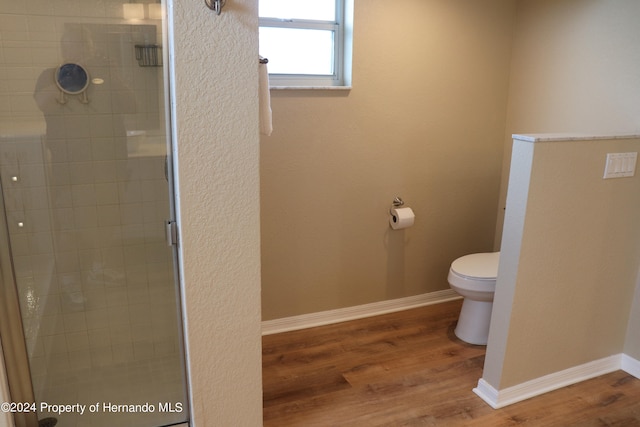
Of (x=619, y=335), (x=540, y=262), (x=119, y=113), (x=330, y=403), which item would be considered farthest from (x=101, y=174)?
(x=619, y=335)

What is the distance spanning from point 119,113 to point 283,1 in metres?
1.36

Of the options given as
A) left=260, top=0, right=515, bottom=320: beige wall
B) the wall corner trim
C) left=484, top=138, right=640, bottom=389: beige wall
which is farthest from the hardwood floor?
left=260, top=0, right=515, bottom=320: beige wall

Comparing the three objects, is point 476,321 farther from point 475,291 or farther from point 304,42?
point 304,42

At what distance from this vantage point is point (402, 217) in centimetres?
301

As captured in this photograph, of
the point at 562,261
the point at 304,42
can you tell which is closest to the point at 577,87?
the point at 562,261

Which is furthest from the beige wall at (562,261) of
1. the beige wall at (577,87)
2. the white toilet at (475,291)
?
the white toilet at (475,291)

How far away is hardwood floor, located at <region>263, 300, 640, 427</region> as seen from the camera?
2250mm

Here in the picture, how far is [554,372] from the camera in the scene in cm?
248

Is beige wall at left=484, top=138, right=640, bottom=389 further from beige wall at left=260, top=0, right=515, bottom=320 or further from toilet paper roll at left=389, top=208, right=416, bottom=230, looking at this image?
beige wall at left=260, top=0, right=515, bottom=320

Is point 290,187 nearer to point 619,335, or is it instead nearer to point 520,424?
point 520,424

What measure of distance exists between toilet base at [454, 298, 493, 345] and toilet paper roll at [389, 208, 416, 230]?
555 millimetres

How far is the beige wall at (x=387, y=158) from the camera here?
279 cm

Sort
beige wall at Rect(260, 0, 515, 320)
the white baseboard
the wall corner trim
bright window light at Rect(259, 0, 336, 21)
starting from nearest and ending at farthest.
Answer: the wall corner trim < bright window light at Rect(259, 0, 336, 21) < beige wall at Rect(260, 0, 515, 320) < the white baseboard

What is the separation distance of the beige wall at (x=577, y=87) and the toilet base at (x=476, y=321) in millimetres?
449
